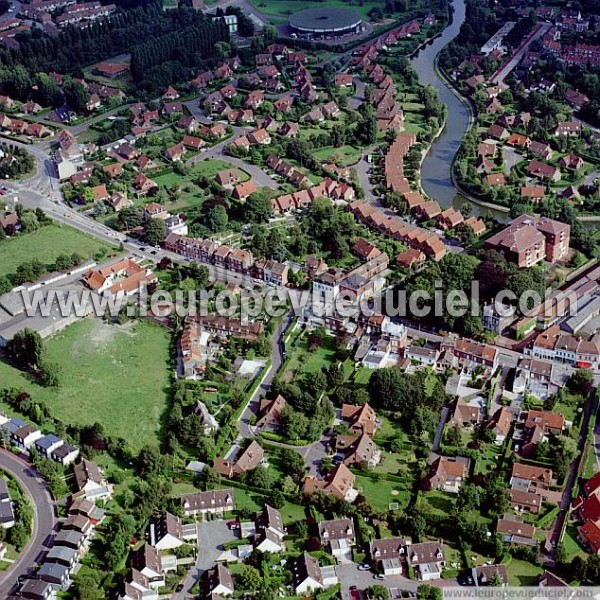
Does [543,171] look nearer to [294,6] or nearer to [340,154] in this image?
[340,154]

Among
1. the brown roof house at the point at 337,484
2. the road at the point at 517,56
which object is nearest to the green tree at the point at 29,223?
the brown roof house at the point at 337,484

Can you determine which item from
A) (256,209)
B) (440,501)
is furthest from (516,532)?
(256,209)

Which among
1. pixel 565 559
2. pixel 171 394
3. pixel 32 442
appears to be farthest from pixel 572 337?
pixel 32 442

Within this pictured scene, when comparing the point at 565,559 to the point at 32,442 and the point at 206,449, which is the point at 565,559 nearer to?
the point at 206,449

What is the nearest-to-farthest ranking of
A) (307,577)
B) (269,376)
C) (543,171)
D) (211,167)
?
1. (307,577)
2. (269,376)
3. (543,171)
4. (211,167)

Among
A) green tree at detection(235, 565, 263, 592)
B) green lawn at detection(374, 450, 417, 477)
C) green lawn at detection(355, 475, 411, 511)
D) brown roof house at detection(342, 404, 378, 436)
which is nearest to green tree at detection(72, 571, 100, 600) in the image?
green tree at detection(235, 565, 263, 592)

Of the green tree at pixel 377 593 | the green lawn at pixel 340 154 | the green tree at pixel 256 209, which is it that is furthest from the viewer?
the green lawn at pixel 340 154

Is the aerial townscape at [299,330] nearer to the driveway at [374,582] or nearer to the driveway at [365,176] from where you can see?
the driveway at [374,582]
